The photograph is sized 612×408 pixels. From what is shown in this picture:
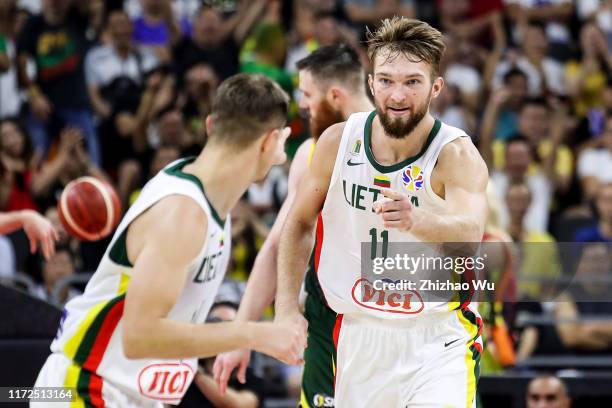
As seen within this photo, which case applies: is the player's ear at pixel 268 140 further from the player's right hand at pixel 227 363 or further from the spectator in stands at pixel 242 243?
the spectator in stands at pixel 242 243

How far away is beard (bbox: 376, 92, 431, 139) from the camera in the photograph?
5.08 meters

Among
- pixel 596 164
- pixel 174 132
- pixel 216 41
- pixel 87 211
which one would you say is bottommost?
pixel 87 211

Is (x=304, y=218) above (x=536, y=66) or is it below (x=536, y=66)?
below

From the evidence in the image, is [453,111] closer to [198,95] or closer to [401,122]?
[198,95]

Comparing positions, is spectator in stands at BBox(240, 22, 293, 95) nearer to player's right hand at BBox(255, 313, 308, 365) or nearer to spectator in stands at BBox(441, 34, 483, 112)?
spectator in stands at BBox(441, 34, 483, 112)

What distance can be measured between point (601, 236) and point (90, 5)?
6.11m

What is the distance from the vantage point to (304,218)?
5527 mm

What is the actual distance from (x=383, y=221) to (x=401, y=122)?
1.63 ft

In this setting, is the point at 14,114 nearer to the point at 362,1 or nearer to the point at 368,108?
the point at 362,1

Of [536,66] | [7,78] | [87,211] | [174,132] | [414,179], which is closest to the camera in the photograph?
[414,179]

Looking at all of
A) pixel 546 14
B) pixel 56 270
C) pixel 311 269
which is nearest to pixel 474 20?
pixel 546 14

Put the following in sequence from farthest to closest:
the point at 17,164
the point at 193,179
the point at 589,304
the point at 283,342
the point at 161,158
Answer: the point at 161,158, the point at 17,164, the point at 589,304, the point at 193,179, the point at 283,342

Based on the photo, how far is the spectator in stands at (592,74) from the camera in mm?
12906

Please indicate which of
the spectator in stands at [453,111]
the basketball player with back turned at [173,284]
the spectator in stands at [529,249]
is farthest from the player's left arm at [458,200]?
the spectator in stands at [453,111]
